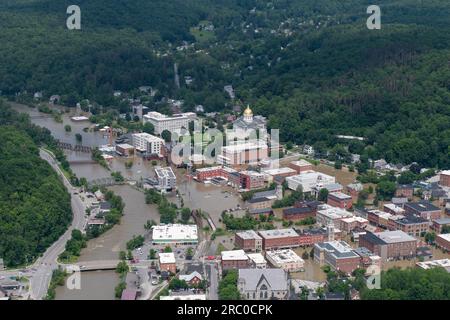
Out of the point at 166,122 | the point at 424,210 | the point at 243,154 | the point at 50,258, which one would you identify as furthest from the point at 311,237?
the point at 166,122

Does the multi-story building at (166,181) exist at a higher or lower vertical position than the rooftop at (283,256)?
higher

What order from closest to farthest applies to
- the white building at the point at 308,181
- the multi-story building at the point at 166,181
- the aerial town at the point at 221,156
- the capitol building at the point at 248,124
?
the aerial town at the point at 221,156
the white building at the point at 308,181
the multi-story building at the point at 166,181
the capitol building at the point at 248,124

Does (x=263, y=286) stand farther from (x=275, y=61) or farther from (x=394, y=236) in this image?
(x=275, y=61)

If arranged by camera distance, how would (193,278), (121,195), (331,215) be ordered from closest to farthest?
1. (193,278)
2. (331,215)
3. (121,195)

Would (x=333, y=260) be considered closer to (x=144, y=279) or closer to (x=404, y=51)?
(x=144, y=279)

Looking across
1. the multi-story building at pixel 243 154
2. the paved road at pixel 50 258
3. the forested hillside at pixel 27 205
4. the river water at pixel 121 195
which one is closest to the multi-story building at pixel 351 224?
the river water at pixel 121 195

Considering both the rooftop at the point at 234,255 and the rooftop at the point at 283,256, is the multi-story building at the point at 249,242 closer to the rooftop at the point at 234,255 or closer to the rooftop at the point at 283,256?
the rooftop at the point at 283,256
